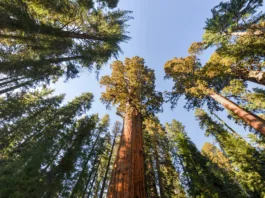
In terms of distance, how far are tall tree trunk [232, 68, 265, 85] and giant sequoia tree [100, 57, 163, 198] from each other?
247 inches

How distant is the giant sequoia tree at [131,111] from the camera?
11.2 ft

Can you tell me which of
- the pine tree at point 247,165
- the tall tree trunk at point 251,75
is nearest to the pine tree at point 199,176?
the pine tree at point 247,165

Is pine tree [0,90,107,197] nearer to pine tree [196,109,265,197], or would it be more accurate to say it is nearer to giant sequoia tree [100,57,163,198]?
giant sequoia tree [100,57,163,198]

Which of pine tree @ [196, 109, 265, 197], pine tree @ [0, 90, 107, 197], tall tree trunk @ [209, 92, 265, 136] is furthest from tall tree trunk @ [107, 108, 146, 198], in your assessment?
pine tree @ [196, 109, 265, 197]

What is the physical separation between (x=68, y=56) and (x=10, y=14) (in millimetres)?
4275

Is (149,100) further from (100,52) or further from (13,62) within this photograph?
(13,62)

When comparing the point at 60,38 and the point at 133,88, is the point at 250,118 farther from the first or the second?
the point at 60,38

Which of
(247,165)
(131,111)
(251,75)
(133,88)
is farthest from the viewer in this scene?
(247,165)

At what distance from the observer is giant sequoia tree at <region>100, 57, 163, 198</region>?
3413 millimetres

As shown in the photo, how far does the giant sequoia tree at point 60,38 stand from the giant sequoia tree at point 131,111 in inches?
71.2

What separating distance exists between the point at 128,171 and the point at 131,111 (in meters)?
3.65

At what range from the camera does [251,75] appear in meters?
10.5

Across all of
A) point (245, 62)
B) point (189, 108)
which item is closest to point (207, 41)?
point (245, 62)

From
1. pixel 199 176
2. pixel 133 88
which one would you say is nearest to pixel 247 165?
pixel 199 176
